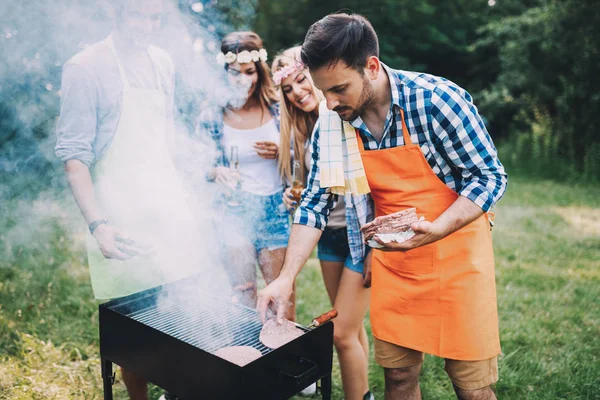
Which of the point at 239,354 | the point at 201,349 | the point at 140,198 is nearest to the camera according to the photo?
the point at 201,349

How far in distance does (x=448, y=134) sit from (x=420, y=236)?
18.3 inches

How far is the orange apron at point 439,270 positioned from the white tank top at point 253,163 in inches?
50.7

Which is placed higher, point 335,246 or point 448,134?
point 448,134

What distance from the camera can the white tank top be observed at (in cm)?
347

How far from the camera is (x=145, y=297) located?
2.53 meters

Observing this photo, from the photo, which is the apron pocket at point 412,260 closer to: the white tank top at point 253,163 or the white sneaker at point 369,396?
the white sneaker at point 369,396

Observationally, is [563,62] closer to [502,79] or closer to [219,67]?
[502,79]

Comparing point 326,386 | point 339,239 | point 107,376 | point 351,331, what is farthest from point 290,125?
point 107,376

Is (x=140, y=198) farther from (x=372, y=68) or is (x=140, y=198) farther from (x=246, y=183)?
(x=372, y=68)

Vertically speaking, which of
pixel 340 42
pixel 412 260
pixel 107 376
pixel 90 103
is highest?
pixel 340 42

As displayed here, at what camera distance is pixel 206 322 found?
2.36 metres

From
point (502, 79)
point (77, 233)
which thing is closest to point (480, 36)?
point (502, 79)

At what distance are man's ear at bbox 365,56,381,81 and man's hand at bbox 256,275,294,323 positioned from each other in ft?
3.38

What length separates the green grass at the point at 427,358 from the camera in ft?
10.7
